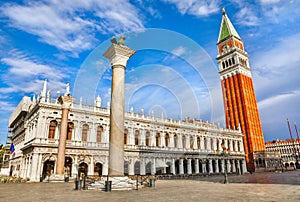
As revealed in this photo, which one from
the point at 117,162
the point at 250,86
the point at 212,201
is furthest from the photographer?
the point at 250,86

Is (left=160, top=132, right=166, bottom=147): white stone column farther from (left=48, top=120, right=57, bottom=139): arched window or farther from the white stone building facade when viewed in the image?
(left=48, top=120, right=57, bottom=139): arched window

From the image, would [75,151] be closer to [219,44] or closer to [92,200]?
[92,200]

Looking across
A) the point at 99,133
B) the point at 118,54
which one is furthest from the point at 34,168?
the point at 118,54

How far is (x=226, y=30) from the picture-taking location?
65062mm

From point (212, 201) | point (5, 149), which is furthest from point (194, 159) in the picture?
point (5, 149)

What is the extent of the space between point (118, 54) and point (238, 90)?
4979 centimetres

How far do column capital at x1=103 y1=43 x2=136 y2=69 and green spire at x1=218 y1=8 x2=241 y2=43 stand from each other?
5554 cm

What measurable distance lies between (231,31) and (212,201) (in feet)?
210

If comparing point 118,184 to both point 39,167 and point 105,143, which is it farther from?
point 105,143

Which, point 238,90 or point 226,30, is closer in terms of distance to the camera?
point 238,90

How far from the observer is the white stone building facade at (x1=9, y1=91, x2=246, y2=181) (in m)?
28.0

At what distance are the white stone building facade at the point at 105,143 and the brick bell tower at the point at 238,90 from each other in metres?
8.05

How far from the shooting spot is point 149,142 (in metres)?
37.1

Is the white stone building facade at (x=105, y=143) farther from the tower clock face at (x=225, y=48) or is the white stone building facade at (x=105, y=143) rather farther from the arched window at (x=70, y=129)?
the tower clock face at (x=225, y=48)
